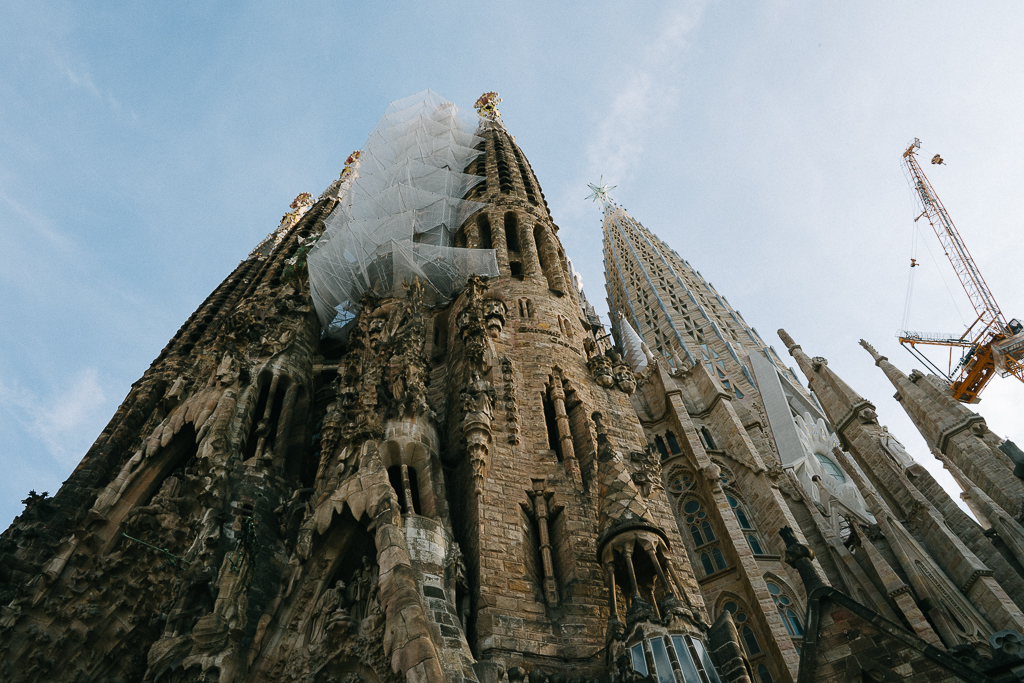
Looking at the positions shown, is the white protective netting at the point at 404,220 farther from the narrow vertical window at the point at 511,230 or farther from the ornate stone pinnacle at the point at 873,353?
the ornate stone pinnacle at the point at 873,353

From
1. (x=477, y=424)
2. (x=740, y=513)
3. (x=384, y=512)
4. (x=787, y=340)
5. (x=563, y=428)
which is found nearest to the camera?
(x=384, y=512)

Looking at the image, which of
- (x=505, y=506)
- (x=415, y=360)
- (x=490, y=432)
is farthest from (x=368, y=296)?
(x=505, y=506)

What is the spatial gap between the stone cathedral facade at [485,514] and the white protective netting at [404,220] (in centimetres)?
12

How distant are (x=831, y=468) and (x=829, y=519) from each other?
153 inches

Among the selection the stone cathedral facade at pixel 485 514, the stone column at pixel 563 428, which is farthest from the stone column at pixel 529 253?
the stone column at pixel 563 428

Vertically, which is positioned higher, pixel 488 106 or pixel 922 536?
pixel 488 106

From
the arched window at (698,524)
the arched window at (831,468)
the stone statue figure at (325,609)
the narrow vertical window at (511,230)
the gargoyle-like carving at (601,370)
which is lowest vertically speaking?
the stone statue figure at (325,609)

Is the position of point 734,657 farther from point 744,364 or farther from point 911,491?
point 744,364

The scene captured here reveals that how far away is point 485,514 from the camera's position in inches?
491

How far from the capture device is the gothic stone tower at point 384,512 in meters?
10.6

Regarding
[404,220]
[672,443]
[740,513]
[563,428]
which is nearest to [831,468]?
[672,443]

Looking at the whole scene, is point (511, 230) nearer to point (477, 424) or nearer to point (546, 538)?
point (477, 424)

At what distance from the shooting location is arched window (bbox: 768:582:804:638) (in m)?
14.7

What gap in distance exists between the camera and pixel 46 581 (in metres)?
15.0
